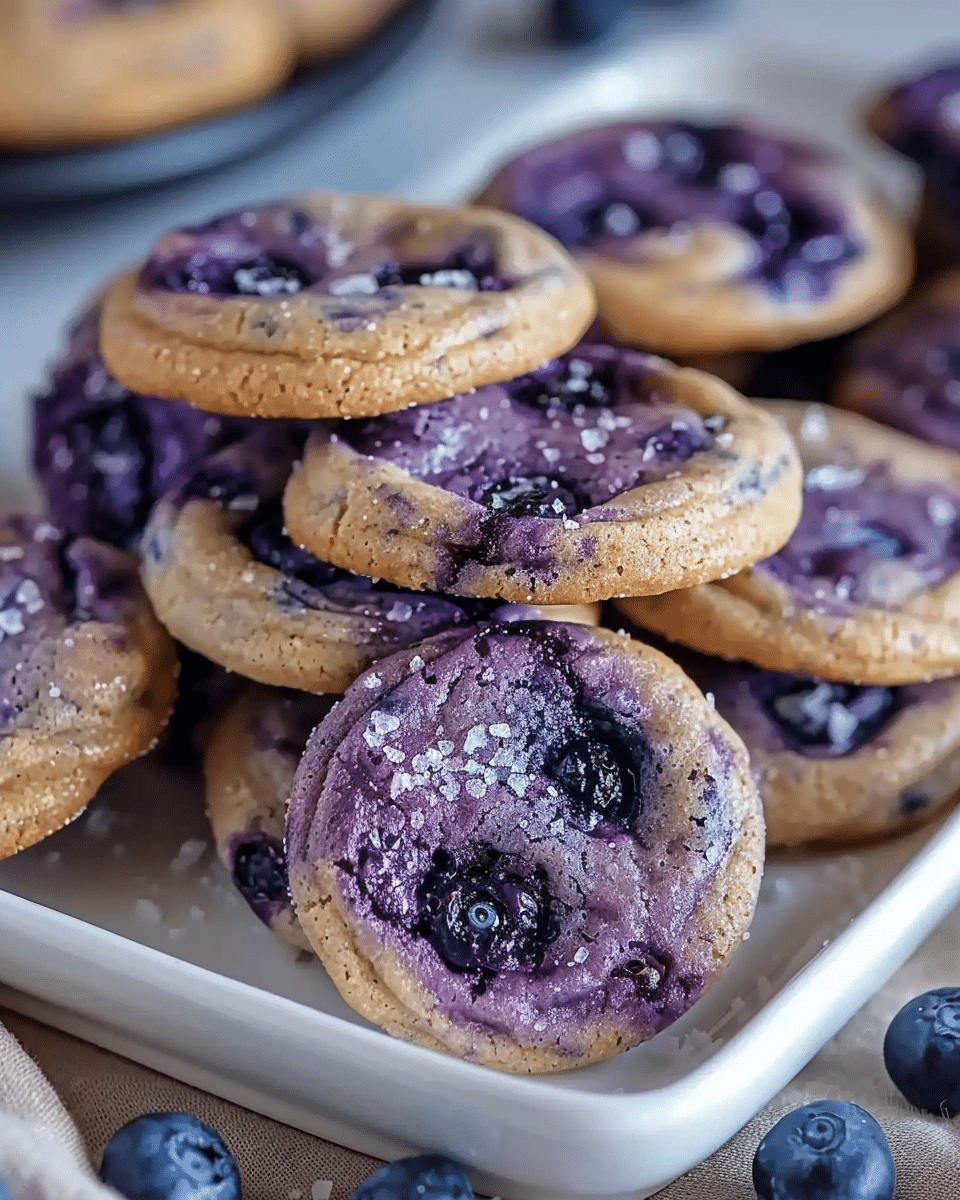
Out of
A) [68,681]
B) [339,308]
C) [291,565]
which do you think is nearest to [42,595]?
[68,681]

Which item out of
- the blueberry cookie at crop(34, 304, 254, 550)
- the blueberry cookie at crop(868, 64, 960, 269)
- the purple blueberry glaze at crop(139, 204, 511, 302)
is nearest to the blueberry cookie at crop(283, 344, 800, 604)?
the purple blueberry glaze at crop(139, 204, 511, 302)

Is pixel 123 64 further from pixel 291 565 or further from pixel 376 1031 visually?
pixel 376 1031

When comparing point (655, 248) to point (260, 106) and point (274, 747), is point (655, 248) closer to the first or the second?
point (274, 747)

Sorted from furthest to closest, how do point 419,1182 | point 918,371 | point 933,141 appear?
point 933,141, point 918,371, point 419,1182

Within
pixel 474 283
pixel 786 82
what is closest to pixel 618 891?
pixel 474 283

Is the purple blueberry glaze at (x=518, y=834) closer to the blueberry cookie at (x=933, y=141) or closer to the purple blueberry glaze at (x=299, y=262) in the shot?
the purple blueberry glaze at (x=299, y=262)

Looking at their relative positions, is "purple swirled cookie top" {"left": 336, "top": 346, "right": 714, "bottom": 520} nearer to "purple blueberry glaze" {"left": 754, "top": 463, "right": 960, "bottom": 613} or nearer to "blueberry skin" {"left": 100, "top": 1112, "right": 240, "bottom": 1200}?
"purple blueberry glaze" {"left": 754, "top": 463, "right": 960, "bottom": 613}

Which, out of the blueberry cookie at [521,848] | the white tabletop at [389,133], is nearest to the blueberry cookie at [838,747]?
the blueberry cookie at [521,848]
